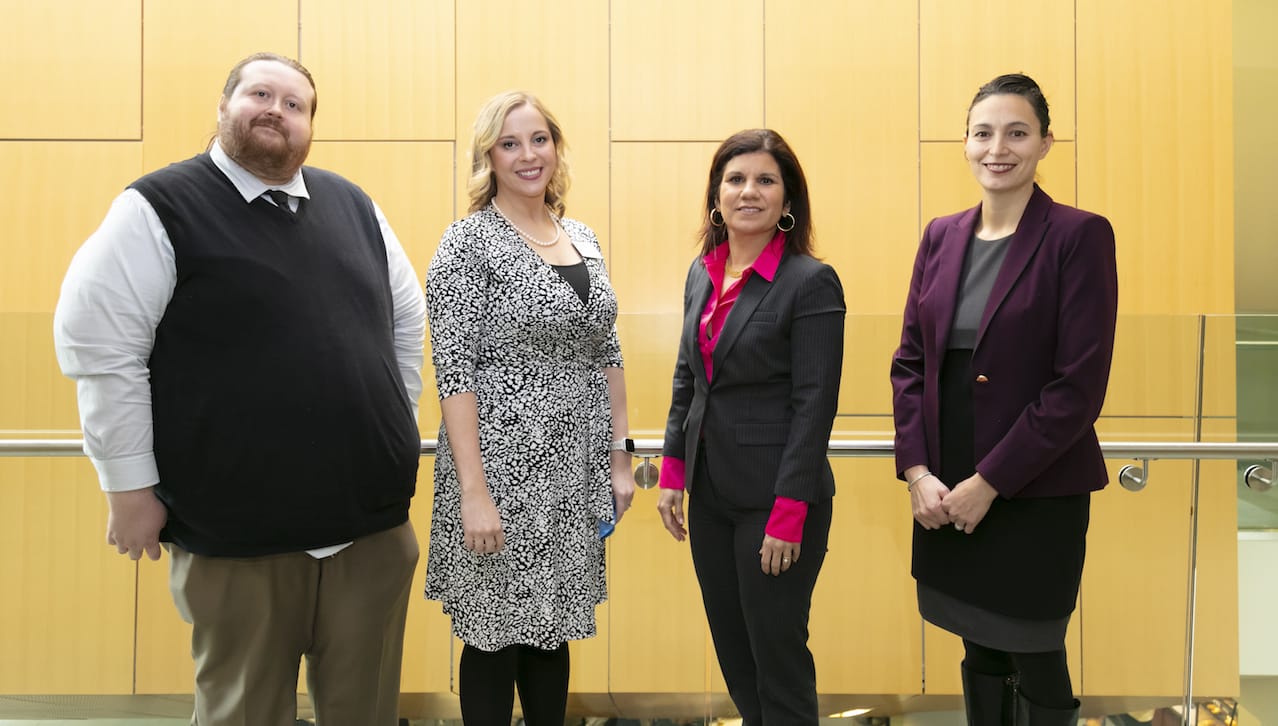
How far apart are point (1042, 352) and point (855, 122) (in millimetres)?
2234

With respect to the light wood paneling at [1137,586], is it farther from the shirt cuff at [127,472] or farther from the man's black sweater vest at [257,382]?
the shirt cuff at [127,472]

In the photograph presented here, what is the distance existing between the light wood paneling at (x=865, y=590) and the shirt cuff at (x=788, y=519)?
31.0 inches

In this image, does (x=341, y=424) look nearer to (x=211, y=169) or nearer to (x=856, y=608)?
(x=211, y=169)

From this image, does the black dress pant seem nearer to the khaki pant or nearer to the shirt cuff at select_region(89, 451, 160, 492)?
the khaki pant

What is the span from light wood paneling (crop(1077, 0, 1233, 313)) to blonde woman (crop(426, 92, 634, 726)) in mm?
2937

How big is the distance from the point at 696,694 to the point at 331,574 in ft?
3.92

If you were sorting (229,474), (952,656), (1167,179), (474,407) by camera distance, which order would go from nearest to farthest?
(229,474)
(474,407)
(952,656)
(1167,179)

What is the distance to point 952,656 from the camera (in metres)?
2.50

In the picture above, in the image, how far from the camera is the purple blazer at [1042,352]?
1.77m

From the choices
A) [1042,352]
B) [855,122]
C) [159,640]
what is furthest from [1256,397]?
[159,640]

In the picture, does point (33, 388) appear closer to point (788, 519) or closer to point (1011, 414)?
point (788, 519)

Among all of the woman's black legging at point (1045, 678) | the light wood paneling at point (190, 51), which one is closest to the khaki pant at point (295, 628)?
the woman's black legging at point (1045, 678)

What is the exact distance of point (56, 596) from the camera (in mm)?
2520

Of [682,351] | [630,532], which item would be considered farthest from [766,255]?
[630,532]
